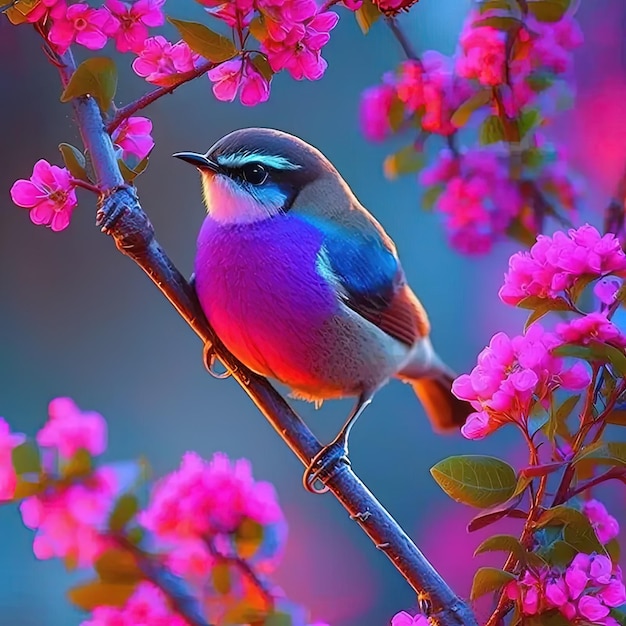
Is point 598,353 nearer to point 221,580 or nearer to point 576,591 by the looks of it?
point 576,591

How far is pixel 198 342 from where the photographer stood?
117 centimetres

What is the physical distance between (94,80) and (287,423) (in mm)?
277

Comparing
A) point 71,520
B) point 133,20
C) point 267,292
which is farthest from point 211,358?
point 133,20

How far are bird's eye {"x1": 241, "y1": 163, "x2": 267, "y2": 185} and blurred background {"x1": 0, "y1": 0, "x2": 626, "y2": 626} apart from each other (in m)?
0.23

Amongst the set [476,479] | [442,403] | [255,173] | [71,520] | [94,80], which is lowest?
[442,403]

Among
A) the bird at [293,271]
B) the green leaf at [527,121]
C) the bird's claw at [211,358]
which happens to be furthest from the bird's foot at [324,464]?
the green leaf at [527,121]

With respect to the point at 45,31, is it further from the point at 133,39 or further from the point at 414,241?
the point at 414,241

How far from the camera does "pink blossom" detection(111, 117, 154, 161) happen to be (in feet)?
1.92

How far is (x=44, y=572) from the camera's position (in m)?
0.90

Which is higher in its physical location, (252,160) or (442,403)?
(252,160)

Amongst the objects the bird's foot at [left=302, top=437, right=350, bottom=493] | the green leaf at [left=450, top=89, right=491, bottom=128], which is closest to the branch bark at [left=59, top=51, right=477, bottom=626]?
the bird's foot at [left=302, top=437, right=350, bottom=493]

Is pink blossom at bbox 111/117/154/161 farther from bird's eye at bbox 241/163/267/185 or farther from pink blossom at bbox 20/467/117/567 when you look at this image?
pink blossom at bbox 20/467/117/567

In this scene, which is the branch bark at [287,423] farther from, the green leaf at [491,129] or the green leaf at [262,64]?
the green leaf at [491,129]

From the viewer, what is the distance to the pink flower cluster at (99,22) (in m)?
0.53
